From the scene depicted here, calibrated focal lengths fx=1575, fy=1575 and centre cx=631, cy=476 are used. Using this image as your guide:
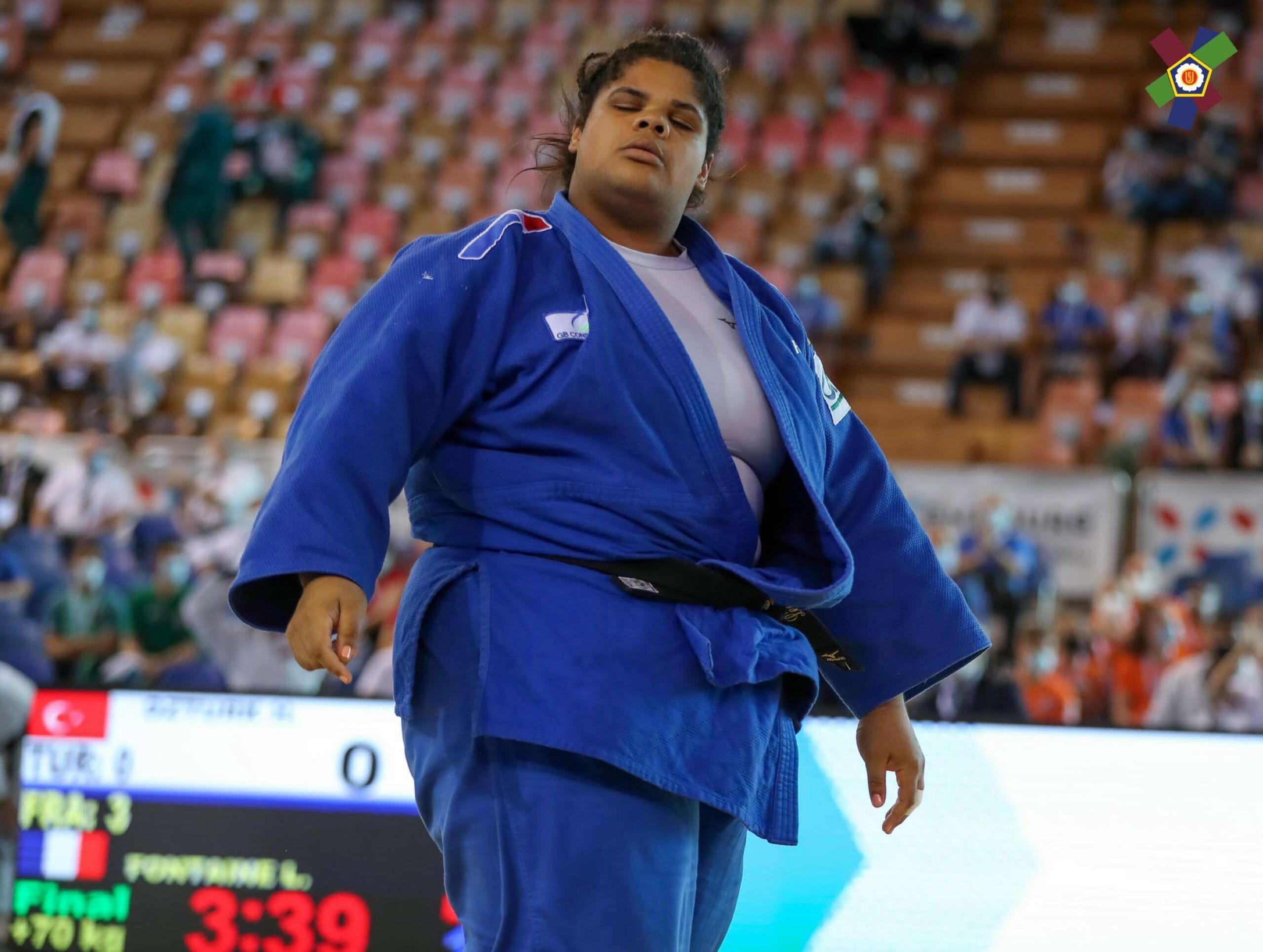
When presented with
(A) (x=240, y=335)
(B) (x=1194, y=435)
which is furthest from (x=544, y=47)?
(B) (x=1194, y=435)

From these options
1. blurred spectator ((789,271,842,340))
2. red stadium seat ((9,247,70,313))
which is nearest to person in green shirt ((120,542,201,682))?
blurred spectator ((789,271,842,340))

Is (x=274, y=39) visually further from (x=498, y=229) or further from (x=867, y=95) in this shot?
(x=498, y=229)

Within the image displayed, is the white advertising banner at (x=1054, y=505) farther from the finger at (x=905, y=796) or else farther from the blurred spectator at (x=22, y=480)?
the finger at (x=905, y=796)

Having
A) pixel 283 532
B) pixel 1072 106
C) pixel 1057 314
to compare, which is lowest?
pixel 283 532

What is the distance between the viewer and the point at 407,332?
5.81 feet

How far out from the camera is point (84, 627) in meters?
7.44

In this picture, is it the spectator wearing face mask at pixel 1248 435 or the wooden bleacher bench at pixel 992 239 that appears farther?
the wooden bleacher bench at pixel 992 239

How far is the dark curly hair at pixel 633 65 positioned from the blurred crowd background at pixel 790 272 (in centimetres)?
371

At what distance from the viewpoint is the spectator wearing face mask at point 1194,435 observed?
9.03 metres

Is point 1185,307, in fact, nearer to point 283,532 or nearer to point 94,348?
point 94,348

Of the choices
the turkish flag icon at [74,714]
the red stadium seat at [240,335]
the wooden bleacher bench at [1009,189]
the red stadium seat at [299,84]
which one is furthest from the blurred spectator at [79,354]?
the turkish flag icon at [74,714]

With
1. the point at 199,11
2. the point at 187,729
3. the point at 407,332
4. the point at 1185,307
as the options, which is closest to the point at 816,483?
the point at 407,332

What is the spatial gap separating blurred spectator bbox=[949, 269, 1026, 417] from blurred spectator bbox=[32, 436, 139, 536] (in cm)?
542

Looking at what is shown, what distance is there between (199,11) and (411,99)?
10.5 ft
